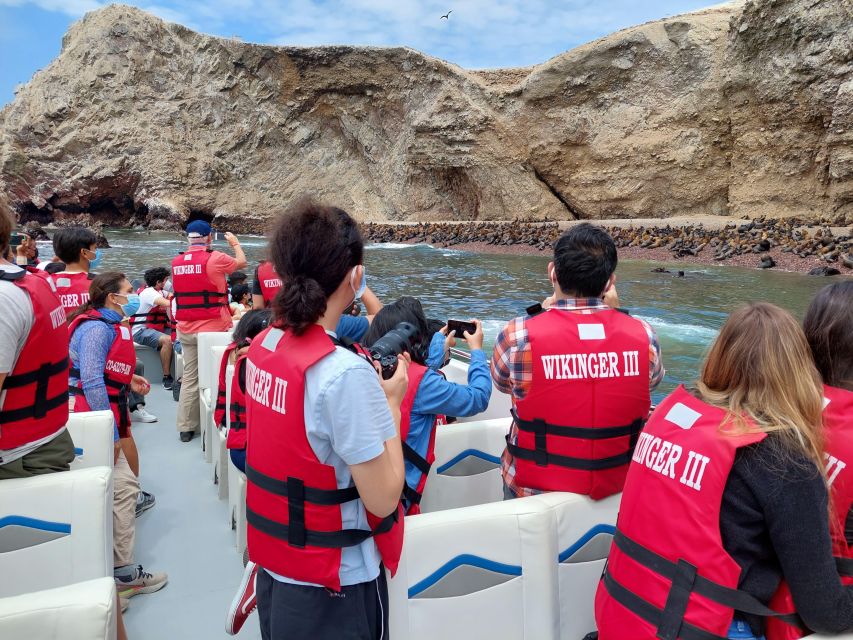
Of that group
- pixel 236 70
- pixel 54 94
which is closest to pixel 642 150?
pixel 236 70

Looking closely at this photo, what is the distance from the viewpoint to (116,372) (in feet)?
10.2

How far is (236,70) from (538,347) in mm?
51841

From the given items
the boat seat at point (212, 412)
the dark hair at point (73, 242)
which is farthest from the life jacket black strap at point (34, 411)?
the dark hair at point (73, 242)

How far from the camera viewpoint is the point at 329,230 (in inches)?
54.9

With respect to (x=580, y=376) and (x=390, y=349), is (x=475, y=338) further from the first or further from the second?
(x=390, y=349)

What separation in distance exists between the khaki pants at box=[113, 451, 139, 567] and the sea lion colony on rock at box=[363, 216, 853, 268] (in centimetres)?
2008

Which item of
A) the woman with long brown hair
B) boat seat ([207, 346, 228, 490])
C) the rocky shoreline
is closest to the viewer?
the woman with long brown hair

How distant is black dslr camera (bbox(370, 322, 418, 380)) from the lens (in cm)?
149

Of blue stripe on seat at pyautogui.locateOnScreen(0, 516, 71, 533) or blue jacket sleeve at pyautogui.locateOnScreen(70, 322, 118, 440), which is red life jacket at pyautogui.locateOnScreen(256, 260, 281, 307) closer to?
blue jacket sleeve at pyautogui.locateOnScreen(70, 322, 118, 440)

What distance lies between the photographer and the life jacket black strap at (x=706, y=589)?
52.1 inches

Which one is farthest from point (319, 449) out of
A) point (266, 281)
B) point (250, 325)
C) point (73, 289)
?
point (266, 281)

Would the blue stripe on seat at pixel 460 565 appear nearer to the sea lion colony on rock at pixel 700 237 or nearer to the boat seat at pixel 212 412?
the boat seat at pixel 212 412

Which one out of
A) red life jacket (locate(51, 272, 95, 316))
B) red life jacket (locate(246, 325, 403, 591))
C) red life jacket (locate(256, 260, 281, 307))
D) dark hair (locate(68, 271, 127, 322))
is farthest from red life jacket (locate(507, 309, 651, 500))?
red life jacket (locate(51, 272, 95, 316))

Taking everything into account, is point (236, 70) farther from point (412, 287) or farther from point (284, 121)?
point (412, 287)
